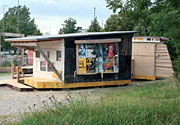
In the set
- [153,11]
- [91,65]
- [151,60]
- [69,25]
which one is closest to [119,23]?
[69,25]

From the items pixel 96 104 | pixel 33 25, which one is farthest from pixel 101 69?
pixel 33 25

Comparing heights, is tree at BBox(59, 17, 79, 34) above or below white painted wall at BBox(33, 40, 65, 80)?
above

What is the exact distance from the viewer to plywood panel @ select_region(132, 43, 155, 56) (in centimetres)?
1716

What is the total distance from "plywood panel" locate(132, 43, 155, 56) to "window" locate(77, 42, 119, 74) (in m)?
3.70

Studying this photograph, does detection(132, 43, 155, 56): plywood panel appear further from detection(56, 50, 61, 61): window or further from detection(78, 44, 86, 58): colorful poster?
detection(56, 50, 61, 61): window

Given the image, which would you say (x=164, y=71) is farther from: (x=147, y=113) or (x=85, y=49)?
(x=147, y=113)

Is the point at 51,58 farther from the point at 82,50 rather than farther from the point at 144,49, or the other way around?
the point at 144,49

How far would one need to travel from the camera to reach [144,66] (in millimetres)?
17391

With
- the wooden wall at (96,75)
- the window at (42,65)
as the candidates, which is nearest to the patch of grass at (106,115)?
the wooden wall at (96,75)

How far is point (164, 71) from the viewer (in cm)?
1683

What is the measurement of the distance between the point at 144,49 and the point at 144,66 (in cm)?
109

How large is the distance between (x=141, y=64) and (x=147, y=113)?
38.6 feet

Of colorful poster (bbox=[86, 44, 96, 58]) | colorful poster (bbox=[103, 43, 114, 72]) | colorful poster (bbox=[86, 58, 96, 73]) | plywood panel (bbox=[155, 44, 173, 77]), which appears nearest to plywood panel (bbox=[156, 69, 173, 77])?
plywood panel (bbox=[155, 44, 173, 77])

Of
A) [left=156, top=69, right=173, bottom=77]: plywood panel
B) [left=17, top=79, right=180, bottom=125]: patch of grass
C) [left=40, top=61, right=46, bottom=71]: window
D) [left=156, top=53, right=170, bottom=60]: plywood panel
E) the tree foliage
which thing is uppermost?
the tree foliage
